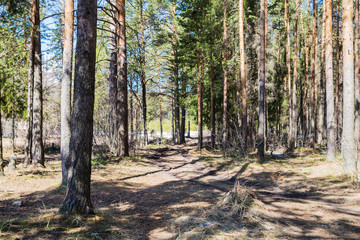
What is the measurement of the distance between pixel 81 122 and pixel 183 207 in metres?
3.02

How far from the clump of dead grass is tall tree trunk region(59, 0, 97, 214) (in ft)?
6.21

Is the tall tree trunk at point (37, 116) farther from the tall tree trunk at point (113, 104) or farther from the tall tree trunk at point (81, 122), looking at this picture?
the tall tree trunk at point (81, 122)

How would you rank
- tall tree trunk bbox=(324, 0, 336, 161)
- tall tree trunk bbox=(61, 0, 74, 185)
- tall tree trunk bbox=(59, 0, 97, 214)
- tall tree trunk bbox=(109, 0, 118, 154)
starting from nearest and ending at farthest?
tall tree trunk bbox=(59, 0, 97, 214) → tall tree trunk bbox=(61, 0, 74, 185) → tall tree trunk bbox=(324, 0, 336, 161) → tall tree trunk bbox=(109, 0, 118, 154)

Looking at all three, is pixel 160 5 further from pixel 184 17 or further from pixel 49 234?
pixel 49 234

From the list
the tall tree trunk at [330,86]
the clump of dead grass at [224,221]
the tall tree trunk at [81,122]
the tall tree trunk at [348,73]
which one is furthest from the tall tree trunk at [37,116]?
the tall tree trunk at [330,86]

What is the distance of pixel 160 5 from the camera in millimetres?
25062

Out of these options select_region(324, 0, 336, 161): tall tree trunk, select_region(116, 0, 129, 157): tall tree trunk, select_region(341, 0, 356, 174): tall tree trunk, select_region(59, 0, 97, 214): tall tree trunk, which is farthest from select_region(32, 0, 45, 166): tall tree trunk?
select_region(324, 0, 336, 161): tall tree trunk

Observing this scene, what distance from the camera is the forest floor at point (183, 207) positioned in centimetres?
409

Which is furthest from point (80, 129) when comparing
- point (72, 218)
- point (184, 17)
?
point (184, 17)

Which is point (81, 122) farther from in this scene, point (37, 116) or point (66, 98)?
point (37, 116)

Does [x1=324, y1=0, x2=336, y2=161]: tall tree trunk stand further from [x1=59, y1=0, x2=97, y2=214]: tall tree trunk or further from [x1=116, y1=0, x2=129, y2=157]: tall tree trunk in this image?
[x1=59, y1=0, x2=97, y2=214]: tall tree trunk

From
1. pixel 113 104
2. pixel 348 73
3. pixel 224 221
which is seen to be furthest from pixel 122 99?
pixel 348 73

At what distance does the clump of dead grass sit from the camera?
3948 mm

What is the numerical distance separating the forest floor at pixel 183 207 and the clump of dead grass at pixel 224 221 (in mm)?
17
